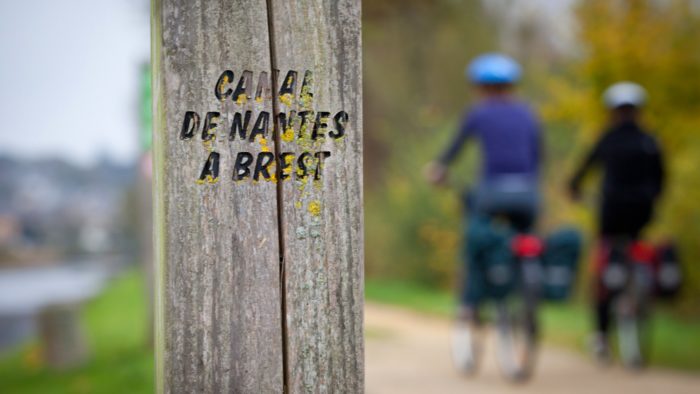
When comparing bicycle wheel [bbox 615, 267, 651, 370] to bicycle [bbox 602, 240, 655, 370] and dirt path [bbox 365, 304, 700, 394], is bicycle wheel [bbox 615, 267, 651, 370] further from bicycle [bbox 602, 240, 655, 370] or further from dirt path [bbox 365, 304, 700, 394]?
dirt path [bbox 365, 304, 700, 394]

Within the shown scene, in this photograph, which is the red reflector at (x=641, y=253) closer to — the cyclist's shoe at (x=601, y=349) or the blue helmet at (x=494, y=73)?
the cyclist's shoe at (x=601, y=349)

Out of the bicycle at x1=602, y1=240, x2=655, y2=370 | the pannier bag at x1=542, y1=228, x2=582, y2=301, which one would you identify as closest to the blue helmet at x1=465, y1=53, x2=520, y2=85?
the pannier bag at x1=542, y1=228, x2=582, y2=301

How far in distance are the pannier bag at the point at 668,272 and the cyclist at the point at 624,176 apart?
9.5 inches

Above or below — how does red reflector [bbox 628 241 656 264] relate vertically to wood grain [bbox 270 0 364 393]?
below

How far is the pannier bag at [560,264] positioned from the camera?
6.57 metres

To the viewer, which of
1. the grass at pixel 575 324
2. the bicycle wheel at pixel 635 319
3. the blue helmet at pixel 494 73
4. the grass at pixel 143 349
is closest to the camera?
the blue helmet at pixel 494 73

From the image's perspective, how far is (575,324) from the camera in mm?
10172

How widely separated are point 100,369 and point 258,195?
829cm

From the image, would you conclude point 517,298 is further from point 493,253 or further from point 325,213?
point 325,213

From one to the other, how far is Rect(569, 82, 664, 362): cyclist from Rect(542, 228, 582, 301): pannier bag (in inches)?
27.7

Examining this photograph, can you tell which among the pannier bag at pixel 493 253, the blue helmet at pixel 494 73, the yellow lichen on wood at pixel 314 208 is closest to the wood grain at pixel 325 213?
the yellow lichen on wood at pixel 314 208

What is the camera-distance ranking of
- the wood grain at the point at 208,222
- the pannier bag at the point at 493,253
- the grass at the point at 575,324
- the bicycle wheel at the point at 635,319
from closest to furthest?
the wood grain at the point at 208,222 → the pannier bag at the point at 493,253 → the bicycle wheel at the point at 635,319 → the grass at the point at 575,324

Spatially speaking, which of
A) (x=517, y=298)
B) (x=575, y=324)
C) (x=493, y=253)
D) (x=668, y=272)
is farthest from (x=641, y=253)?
(x=575, y=324)

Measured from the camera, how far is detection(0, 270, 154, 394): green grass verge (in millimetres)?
8375
